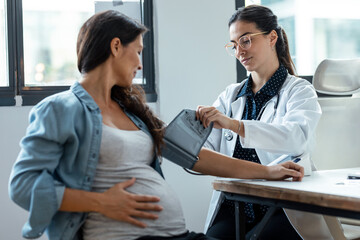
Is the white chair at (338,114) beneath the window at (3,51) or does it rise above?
beneath

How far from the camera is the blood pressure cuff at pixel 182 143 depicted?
1682mm

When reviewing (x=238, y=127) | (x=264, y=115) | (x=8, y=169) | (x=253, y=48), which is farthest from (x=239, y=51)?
(x=8, y=169)

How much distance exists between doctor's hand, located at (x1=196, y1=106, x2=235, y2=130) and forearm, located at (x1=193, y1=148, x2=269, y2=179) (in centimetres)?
12

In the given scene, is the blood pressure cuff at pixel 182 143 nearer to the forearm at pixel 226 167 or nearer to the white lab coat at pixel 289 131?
the forearm at pixel 226 167

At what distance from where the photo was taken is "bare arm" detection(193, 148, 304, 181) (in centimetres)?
183

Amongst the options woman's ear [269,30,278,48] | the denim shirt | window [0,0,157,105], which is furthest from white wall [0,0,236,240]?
the denim shirt

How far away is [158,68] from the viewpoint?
2959 millimetres

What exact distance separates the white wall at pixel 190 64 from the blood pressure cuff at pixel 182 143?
119cm

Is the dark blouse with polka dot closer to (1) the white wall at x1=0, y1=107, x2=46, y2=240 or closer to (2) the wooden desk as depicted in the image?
(2) the wooden desk

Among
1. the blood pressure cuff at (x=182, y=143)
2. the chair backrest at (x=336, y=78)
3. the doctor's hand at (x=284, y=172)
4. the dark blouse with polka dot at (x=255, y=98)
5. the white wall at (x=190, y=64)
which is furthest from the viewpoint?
the white wall at (x=190, y=64)

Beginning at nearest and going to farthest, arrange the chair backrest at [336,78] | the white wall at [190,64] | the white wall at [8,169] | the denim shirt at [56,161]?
the denim shirt at [56,161], the white wall at [8,169], the chair backrest at [336,78], the white wall at [190,64]

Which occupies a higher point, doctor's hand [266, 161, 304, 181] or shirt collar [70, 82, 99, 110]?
shirt collar [70, 82, 99, 110]

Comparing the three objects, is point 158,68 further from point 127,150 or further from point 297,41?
point 127,150

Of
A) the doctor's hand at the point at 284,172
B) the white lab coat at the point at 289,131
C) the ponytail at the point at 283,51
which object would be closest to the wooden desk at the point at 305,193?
the doctor's hand at the point at 284,172
